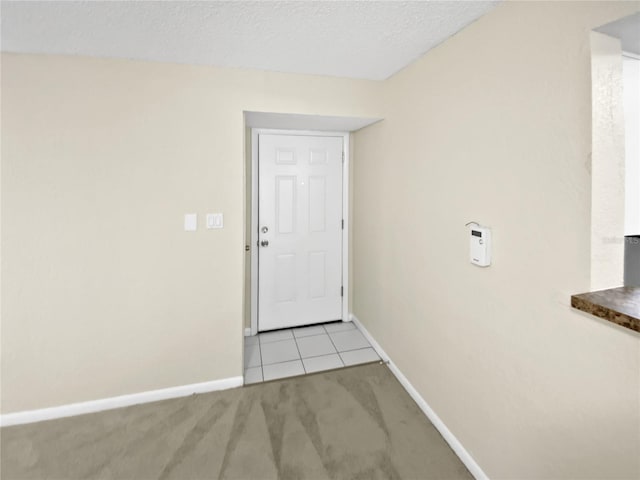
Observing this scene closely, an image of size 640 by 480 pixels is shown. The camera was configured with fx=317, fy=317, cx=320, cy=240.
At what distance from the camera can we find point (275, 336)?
3.13 meters

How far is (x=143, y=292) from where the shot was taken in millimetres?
2162

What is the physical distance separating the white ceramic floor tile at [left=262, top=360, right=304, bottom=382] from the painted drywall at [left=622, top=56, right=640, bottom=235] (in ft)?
7.16

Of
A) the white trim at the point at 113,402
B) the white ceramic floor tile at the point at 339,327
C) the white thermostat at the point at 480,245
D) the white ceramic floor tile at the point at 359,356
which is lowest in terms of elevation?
the white trim at the point at 113,402

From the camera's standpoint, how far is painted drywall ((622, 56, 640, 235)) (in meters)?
1.16

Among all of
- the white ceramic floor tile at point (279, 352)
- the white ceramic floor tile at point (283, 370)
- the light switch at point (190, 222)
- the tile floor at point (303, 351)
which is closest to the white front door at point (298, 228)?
the tile floor at point (303, 351)

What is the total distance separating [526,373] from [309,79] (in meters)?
2.20

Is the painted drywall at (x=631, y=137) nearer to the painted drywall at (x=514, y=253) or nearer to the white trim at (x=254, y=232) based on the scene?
the painted drywall at (x=514, y=253)

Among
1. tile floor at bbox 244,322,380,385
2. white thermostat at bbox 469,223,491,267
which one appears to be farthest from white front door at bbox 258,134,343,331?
white thermostat at bbox 469,223,491,267

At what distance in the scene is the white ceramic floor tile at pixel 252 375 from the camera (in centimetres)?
242

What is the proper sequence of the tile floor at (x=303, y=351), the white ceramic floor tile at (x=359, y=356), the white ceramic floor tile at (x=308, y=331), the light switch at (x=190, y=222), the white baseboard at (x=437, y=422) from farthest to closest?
1. the white ceramic floor tile at (x=308, y=331)
2. the white ceramic floor tile at (x=359, y=356)
3. the tile floor at (x=303, y=351)
4. the light switch at (x=190, y=222)
5. the white baseboard at (x=437, y=422)

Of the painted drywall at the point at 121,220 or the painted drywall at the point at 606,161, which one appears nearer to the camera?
the painted drywall at the point at 606,161

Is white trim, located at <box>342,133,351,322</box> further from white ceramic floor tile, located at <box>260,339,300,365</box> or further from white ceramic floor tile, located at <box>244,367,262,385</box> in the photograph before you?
white ceramic floor tile, located at <box>244,367,262,385</box>

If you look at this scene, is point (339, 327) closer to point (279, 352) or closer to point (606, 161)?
point (279, 352)

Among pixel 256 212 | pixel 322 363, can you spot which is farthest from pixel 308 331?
pixel 256 212
